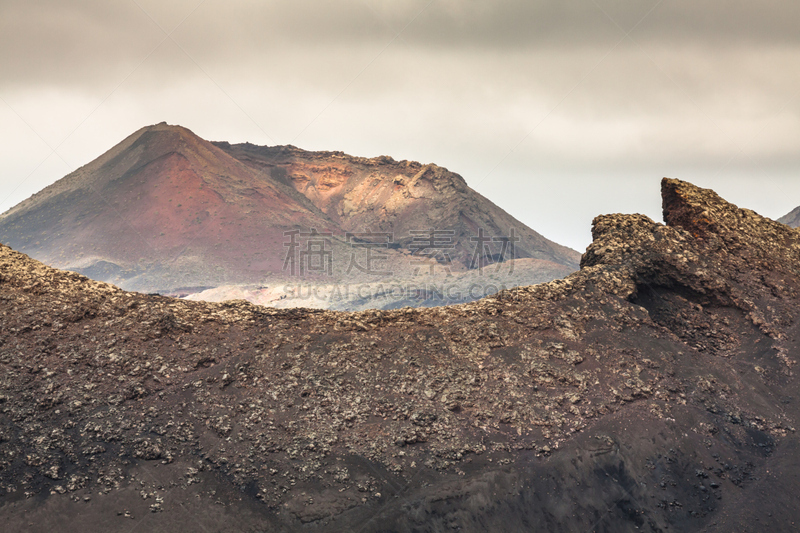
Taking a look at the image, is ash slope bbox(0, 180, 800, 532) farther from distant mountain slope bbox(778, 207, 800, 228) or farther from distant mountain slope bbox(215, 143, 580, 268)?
distant mountain slope bbox(215, 143, 580, 268)

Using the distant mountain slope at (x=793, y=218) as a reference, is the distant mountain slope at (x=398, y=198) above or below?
above

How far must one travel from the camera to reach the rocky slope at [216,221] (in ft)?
267

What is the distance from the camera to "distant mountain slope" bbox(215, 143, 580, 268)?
98.4 meters

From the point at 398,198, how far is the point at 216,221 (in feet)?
105

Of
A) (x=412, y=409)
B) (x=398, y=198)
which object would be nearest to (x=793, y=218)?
(x=398, y=198)

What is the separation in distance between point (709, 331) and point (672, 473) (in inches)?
167

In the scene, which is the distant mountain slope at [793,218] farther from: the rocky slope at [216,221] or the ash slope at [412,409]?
the ash slope at [412,409]

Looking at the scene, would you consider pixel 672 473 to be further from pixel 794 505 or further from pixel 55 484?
pixel 55 484

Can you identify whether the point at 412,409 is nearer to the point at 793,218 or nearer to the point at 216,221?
the point at 793,218

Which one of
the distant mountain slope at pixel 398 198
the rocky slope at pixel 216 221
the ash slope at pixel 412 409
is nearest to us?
the ash slope at pixel 412 409

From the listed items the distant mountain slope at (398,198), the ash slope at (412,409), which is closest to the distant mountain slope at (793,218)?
the distant mountain slope at (398,198)

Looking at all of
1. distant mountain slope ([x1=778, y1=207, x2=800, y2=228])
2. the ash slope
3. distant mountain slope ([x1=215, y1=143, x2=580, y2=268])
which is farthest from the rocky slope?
the ash slope

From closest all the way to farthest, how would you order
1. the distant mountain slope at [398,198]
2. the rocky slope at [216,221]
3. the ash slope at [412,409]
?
the ash slope at [412,409] < the rocky slope at [216,221] < the distant mountain slope at [398,198]

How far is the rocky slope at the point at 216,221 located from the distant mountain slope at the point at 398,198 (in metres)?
0.27
